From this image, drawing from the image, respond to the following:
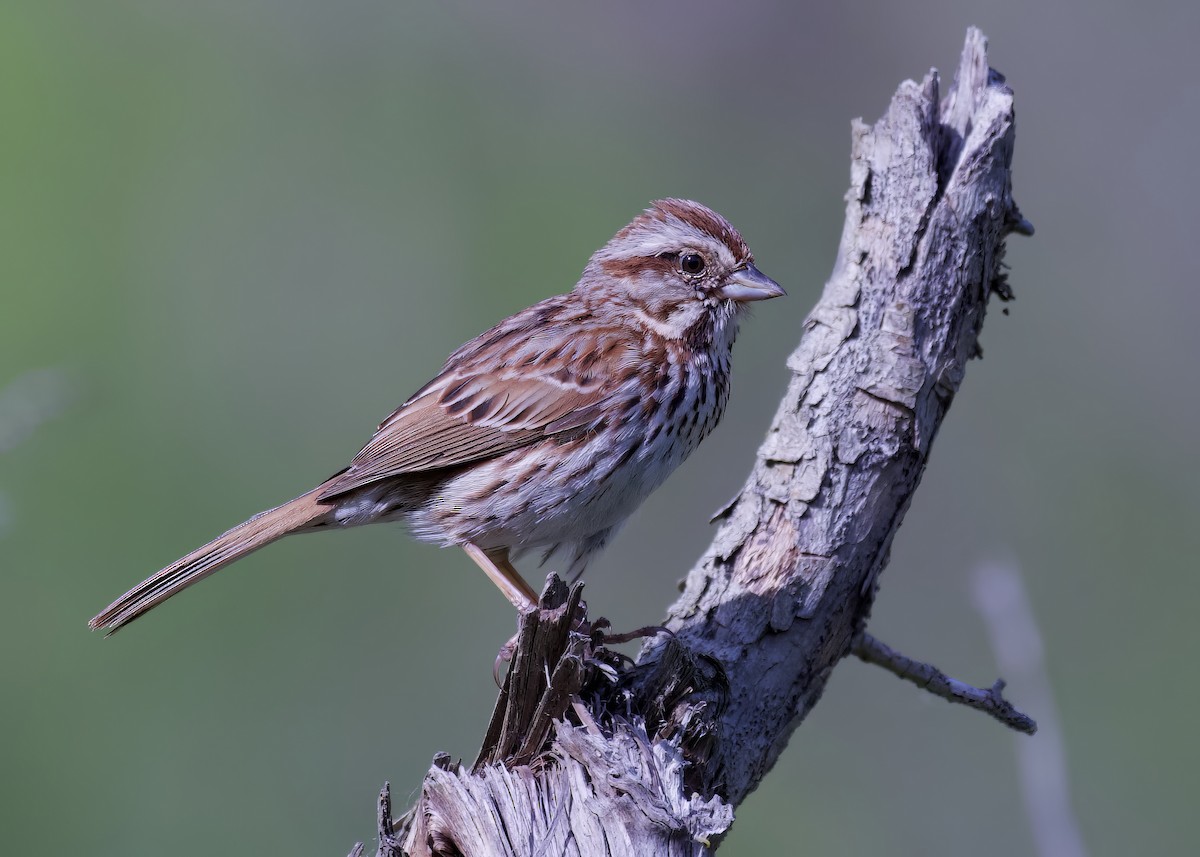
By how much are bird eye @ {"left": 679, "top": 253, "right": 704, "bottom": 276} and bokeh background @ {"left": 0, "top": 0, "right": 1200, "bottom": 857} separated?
2.02m

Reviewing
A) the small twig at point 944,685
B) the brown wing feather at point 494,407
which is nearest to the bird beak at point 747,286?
the brown wing feather at point 494,407

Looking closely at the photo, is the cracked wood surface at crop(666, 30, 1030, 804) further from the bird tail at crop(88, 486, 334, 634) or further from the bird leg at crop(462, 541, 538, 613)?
the bird tail at crop(88, 486, 334, 634)

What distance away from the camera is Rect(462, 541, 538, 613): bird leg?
167 inches

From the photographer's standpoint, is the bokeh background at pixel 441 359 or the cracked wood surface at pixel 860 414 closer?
the cracked wood surface at pixel 860 414

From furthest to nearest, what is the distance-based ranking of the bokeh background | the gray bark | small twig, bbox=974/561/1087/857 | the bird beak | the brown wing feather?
1. the bokeh background
2. the bird beak
3. the brown wing feather
4. the gray bark
5. small twig, bbox=974/561/1087/857

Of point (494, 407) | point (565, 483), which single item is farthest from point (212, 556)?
point (565, 483)

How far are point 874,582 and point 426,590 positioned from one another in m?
3.35

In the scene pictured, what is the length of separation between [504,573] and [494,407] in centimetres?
71

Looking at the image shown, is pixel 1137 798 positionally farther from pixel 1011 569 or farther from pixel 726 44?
pixel 726 44

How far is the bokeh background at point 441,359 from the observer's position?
621 centimetres

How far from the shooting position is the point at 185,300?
809 cm

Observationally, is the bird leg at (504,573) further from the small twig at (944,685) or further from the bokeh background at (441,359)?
the bokeh background at (441,359)

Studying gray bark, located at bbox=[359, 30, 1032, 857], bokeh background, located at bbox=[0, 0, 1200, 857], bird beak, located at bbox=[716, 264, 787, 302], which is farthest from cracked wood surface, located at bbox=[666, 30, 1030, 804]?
bokeh background, located at bbox=[0, 0, 1200, 857]

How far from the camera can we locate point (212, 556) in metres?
4.28
